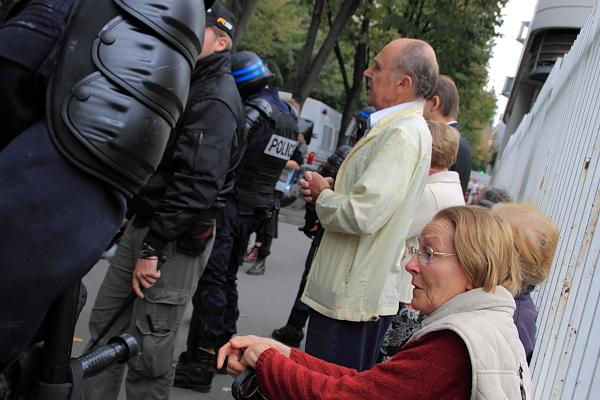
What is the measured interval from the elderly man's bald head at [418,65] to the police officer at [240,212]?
146 centimetres

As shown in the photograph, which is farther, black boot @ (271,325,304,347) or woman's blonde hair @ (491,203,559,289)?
black boot @ (271,325,304,347)

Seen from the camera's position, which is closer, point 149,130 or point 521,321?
point 149,130

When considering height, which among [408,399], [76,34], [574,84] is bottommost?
[408,399]

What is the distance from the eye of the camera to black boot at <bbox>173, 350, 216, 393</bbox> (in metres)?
3.86

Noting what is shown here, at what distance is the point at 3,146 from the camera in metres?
1.22

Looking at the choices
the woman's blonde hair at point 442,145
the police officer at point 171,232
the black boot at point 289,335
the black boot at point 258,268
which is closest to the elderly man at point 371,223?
the woman's blonde hair at point 442,145

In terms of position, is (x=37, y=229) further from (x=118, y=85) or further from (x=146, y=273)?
(x=146, y=273)

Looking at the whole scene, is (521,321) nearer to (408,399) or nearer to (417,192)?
(417,192)

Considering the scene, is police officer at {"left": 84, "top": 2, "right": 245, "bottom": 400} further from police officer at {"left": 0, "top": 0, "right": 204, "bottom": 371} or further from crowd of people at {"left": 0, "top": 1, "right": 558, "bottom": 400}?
police officer at {"left": 0, "top": 0, "right": 204, "bottom": 371}

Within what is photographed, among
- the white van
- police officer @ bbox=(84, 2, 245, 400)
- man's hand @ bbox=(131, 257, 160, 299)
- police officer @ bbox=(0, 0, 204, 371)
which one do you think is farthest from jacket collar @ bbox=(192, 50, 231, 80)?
the white van

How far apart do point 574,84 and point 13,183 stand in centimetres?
352

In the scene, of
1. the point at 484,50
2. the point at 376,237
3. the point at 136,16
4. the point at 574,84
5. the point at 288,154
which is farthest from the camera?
the point at 484,50

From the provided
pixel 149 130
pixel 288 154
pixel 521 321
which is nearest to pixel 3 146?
A: pixel 149 130

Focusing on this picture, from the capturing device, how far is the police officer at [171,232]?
2699 mm
